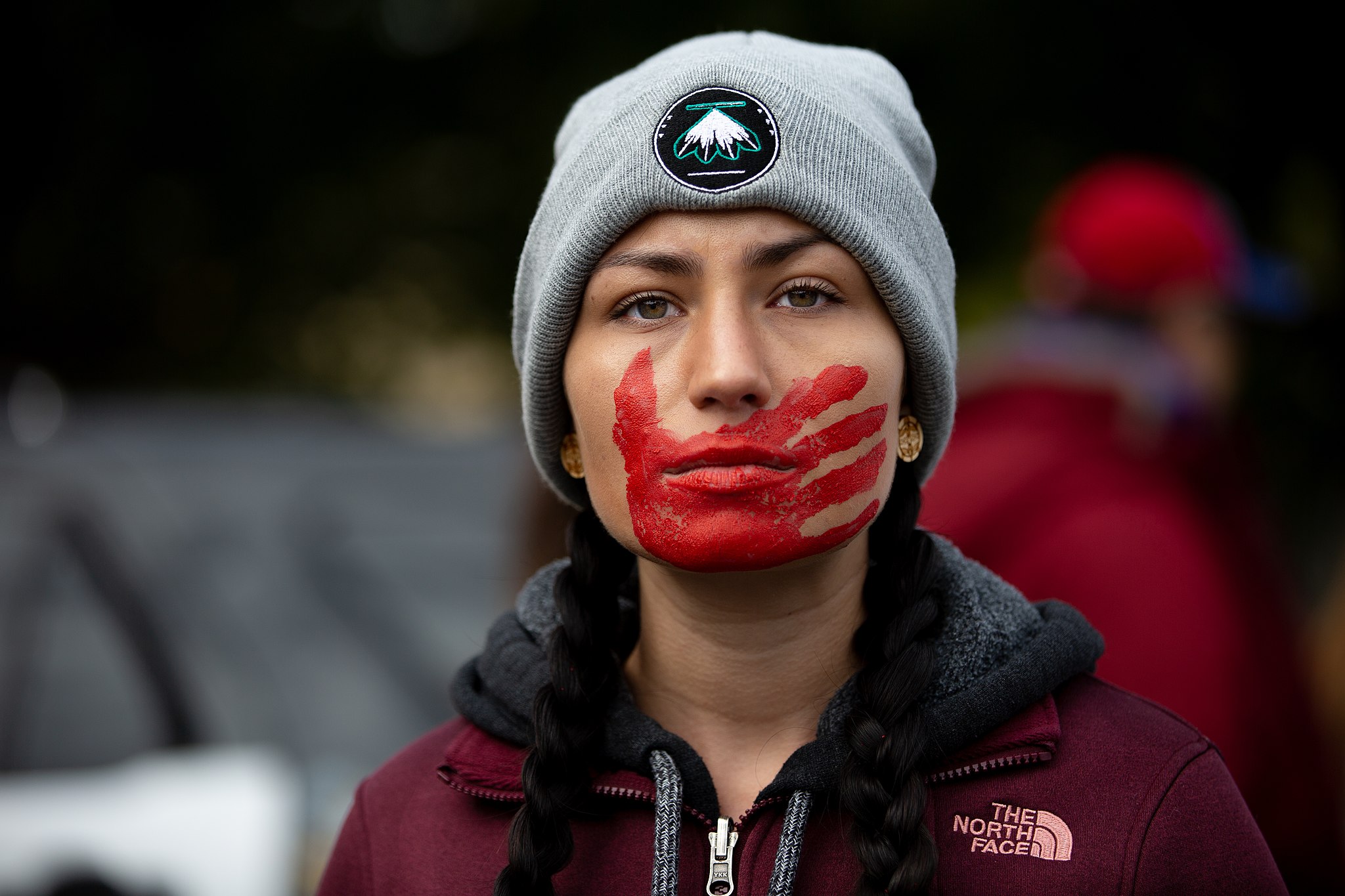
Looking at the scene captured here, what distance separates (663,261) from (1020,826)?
92 centimetres

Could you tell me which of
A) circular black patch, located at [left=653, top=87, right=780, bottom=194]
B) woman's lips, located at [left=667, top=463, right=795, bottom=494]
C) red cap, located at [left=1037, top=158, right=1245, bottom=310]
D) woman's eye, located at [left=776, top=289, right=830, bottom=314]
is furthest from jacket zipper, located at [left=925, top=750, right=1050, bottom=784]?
red cap, located at [left=1037, top=158, right=1245, bottom=310]

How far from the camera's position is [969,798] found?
191 cm

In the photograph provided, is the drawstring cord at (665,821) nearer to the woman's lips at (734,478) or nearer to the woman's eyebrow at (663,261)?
the woman's lips at (734,478)

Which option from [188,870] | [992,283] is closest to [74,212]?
[992,283]

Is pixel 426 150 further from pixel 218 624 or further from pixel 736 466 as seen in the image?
pixel 736 466

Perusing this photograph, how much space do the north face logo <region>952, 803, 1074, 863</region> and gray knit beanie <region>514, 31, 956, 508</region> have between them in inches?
23.7

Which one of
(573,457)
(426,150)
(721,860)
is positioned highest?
(426,150)

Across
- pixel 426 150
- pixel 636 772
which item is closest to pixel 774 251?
pixel 636 772

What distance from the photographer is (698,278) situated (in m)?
1.93

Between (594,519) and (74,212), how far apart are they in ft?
22.9

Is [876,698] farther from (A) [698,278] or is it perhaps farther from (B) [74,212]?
(B) [74,212]

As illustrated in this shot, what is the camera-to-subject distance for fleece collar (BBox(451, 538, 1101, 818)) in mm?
1914

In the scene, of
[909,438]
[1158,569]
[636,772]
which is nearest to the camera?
[636,772]

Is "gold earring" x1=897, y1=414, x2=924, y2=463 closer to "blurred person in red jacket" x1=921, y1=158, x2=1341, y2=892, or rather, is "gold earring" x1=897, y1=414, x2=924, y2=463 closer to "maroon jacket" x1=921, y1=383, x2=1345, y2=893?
"maroon jacket" x1=921, y1=383, x2=1345, y2=893
